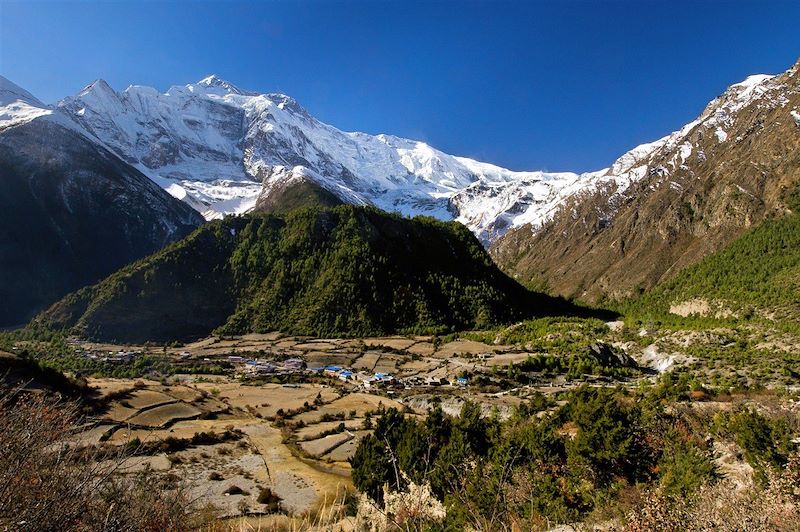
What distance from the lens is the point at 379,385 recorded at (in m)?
47.2

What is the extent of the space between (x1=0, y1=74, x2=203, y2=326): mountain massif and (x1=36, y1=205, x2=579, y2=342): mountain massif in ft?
129

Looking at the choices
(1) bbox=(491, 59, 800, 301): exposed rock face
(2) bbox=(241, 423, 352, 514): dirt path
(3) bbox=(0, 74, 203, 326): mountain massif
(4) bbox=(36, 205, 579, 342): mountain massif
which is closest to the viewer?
(2) bbox=(241, 423, 352, 514): dirt path

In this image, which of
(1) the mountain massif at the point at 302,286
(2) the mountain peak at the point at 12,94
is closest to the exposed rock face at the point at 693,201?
(1) the mountain massif at the point at 302,286

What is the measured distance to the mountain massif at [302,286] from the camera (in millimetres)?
79500

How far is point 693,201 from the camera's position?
152 meters

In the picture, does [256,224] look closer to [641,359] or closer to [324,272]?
[324,272]

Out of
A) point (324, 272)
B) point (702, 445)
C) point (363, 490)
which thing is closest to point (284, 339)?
point (324, 272)

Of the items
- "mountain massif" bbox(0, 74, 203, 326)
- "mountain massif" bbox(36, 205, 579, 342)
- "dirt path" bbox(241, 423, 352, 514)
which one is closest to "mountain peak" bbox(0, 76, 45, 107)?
"mountain massif" bbox(0, 74, 203, 326)

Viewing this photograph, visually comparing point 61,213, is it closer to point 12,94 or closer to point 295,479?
point 12,94

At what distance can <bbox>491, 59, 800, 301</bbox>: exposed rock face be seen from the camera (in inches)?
5231

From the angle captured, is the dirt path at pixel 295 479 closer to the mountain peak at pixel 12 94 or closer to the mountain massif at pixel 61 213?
the mountain massif at pixel 61 213

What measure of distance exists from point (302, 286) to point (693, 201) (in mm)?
133073

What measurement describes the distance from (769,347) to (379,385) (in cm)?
4528

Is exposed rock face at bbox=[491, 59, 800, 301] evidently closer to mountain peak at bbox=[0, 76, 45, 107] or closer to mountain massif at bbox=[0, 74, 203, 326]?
mountain massif at bbox=[0, 74, 203, 326]
